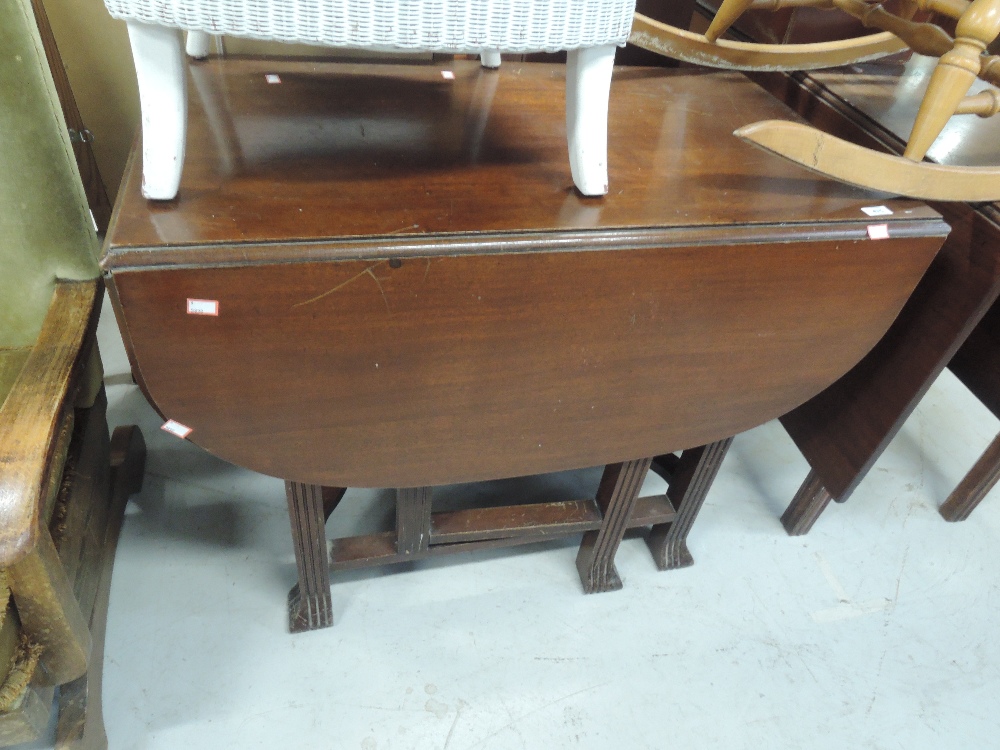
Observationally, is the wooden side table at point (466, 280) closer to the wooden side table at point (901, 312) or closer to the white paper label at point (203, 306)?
the white paper label at point (203, 306)

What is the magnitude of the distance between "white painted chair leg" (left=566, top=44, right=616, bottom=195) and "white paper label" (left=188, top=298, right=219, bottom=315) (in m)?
0.42

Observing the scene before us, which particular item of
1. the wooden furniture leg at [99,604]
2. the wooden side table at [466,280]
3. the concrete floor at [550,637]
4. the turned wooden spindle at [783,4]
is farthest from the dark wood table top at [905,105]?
the wooden furniture leg at [99,604]

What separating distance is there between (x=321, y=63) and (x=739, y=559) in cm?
117

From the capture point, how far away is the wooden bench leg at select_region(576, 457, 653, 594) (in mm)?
1132

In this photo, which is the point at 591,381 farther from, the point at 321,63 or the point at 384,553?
the point at 321,63

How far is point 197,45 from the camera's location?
100 cm

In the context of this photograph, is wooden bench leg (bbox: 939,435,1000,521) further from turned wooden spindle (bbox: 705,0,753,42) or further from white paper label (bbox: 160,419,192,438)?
white paper label (bbox: 160,419,192,438)

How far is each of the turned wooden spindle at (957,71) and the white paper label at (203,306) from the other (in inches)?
34.3

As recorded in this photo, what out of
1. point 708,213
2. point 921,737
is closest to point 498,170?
point 708,213

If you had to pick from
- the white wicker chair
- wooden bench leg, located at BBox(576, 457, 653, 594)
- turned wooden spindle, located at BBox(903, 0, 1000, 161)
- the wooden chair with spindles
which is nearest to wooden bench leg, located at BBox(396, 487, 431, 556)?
wooden bench leg, located at BBox(576, 457, 653, 594)

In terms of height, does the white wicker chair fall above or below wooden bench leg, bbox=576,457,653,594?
above

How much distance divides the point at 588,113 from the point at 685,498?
76 centimetres

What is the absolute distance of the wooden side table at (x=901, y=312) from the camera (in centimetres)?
96

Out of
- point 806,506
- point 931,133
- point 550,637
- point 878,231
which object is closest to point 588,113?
point 878,231
